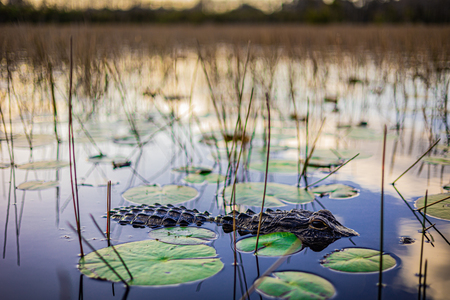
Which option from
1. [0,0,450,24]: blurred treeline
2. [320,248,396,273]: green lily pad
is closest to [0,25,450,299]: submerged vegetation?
[320,248,396,273]: green lily pad

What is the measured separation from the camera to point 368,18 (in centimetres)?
1506

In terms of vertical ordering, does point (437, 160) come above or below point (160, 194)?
above

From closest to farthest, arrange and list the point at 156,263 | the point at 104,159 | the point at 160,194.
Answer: the point at 156,263, the point at 160,194, the point at 104,159

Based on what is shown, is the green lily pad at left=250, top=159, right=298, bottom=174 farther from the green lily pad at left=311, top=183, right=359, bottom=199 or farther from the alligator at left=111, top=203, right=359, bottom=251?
the alligator at left=111, top=203, right=359, bottom=251

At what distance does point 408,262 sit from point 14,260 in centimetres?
154

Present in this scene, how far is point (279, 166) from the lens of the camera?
2.60 m

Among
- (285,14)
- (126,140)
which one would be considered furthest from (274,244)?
(285,14)

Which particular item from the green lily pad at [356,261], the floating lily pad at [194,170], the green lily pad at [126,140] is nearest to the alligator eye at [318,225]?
the green lily pad at [356,261]

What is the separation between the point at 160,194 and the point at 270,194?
2.09ft

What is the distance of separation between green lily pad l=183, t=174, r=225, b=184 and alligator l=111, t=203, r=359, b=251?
45 cm

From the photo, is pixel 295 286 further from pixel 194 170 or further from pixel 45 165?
pixel 45 165

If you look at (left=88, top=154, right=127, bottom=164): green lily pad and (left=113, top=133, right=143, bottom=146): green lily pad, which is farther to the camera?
(left=113, top=133, right=143, bottom=146): green lily pad

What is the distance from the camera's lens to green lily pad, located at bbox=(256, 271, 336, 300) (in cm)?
118

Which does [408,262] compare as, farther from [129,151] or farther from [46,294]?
[129,151]
